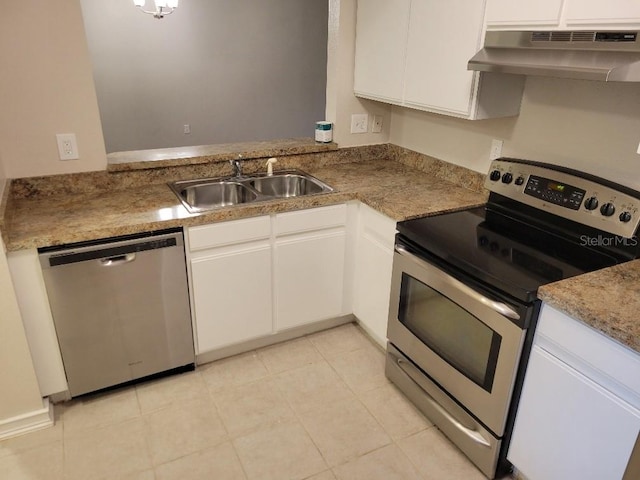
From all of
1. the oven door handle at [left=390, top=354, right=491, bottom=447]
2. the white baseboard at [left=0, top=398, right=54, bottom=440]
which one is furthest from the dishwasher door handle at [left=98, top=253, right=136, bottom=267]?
the oven door handle at [left=390, top=354, right=491, bottom=447]

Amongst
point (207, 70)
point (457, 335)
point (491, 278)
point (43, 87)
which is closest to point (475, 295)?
point (491, 278)

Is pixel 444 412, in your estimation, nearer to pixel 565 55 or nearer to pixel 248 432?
pixel 248 432

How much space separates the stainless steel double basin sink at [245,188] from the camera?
2.46 meters

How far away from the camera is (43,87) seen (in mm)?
2068

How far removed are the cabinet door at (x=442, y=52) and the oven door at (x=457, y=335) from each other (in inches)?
28.3

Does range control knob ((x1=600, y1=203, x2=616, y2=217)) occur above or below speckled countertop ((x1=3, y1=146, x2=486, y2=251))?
above

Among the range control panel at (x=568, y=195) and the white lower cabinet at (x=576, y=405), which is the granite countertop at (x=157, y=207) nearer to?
the range control panel at (x=568, y=195)

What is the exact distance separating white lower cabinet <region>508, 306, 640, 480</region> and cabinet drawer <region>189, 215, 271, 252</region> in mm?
1267

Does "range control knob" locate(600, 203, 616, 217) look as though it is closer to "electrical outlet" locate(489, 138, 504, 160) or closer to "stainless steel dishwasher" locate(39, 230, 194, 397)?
"electrical outlet" locate(489, 138, 504, 160)

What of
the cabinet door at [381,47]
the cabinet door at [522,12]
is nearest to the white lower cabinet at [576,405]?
the cabinet door at [522,12]

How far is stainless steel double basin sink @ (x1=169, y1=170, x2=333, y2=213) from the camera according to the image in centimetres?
246

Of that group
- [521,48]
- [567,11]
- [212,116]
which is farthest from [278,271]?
[212,116]

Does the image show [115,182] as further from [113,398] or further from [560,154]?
[560,154]

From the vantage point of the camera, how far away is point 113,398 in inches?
86.6
